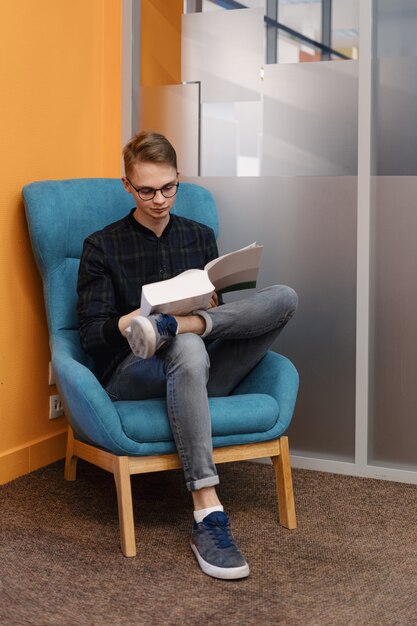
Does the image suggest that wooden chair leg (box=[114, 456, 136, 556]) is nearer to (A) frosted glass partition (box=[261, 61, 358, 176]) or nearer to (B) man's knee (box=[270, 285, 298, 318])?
(B) man's knee (box=[270, 285, 298, 318])

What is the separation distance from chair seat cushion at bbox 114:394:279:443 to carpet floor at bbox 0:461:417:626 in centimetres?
30

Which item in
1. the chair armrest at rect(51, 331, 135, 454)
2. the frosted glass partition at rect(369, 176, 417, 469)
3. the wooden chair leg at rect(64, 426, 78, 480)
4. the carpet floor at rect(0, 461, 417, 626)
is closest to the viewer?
the carpet floor at rect(0, 461, 417, 626)

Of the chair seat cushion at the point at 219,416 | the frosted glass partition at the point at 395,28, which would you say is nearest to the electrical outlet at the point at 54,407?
the chair seat cushion at the point at 219,416

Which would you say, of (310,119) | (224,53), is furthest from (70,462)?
(224,53)

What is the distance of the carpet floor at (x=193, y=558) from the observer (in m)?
1.69

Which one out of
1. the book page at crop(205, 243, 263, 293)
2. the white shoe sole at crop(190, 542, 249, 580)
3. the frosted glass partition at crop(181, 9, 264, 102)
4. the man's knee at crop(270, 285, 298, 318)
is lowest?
the white shoe sole at crop(190, 542, 249, 580)

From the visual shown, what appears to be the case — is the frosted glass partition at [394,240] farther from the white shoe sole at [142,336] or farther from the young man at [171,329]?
the white shoe sole at [142,336]

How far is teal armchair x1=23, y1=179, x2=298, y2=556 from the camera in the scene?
6.45ft

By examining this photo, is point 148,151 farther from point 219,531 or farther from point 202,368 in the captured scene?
point 219,531

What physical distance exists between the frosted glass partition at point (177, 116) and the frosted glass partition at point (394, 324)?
0.68 metres

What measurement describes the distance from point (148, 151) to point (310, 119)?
0.78 meters

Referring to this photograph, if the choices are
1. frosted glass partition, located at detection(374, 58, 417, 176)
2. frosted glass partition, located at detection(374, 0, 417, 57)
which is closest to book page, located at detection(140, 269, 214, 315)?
frosted glass partition, located at detection(374, 58, 417, 176)

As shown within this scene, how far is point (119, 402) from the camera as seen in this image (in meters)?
2.05

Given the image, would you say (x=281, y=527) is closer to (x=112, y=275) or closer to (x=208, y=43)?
(x=112, y=275)
